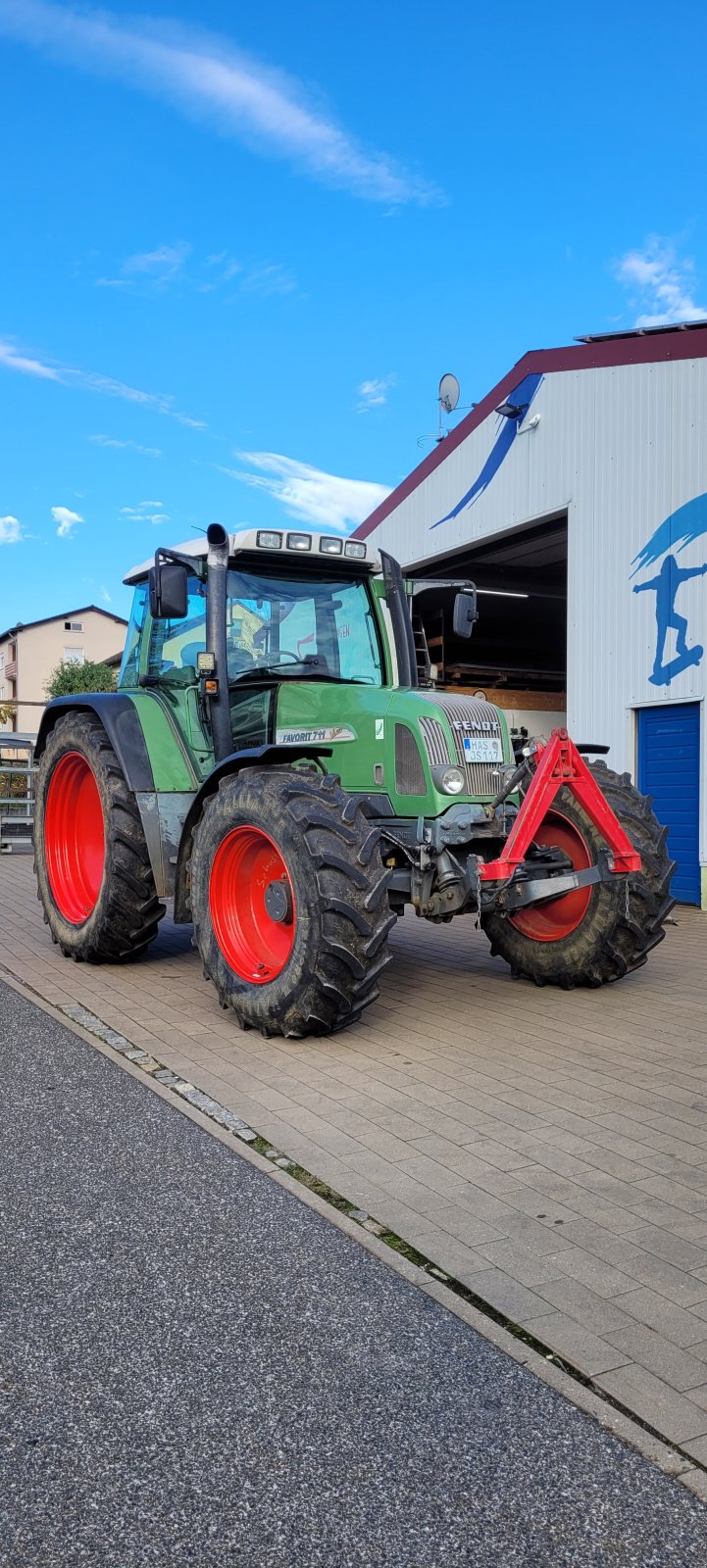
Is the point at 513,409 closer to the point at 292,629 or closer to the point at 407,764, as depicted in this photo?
the point at 292,629

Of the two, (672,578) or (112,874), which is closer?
(112,874)

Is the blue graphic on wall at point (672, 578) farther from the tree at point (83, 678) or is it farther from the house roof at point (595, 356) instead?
the tree at point (83, 678)

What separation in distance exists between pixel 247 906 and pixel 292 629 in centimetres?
170

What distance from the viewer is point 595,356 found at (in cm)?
1223

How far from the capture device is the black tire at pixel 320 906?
5168 mm

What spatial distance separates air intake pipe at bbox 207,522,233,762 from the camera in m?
6.49

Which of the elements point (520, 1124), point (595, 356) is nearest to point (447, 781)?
point (520, 1124)

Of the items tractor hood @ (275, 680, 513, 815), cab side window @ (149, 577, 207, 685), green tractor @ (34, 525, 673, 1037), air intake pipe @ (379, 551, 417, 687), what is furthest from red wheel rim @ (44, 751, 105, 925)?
air intake pipe @ (379, 551, 417, 687)

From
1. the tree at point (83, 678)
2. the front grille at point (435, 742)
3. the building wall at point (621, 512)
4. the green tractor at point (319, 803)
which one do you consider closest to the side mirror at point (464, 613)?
the green tractor at point (319, 803)

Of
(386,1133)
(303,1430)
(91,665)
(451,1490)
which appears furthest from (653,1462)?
(91,665)

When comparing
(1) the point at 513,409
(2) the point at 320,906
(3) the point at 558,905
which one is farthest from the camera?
(1) the point at 513,409

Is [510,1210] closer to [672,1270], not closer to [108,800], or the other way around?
[672,1270]

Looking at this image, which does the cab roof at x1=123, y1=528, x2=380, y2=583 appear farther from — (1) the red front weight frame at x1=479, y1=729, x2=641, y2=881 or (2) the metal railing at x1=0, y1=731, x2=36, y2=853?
(2) the metal railing at x1=0, y1=731, x2=36, y2=853

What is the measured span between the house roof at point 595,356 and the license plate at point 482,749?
6.51 metres
